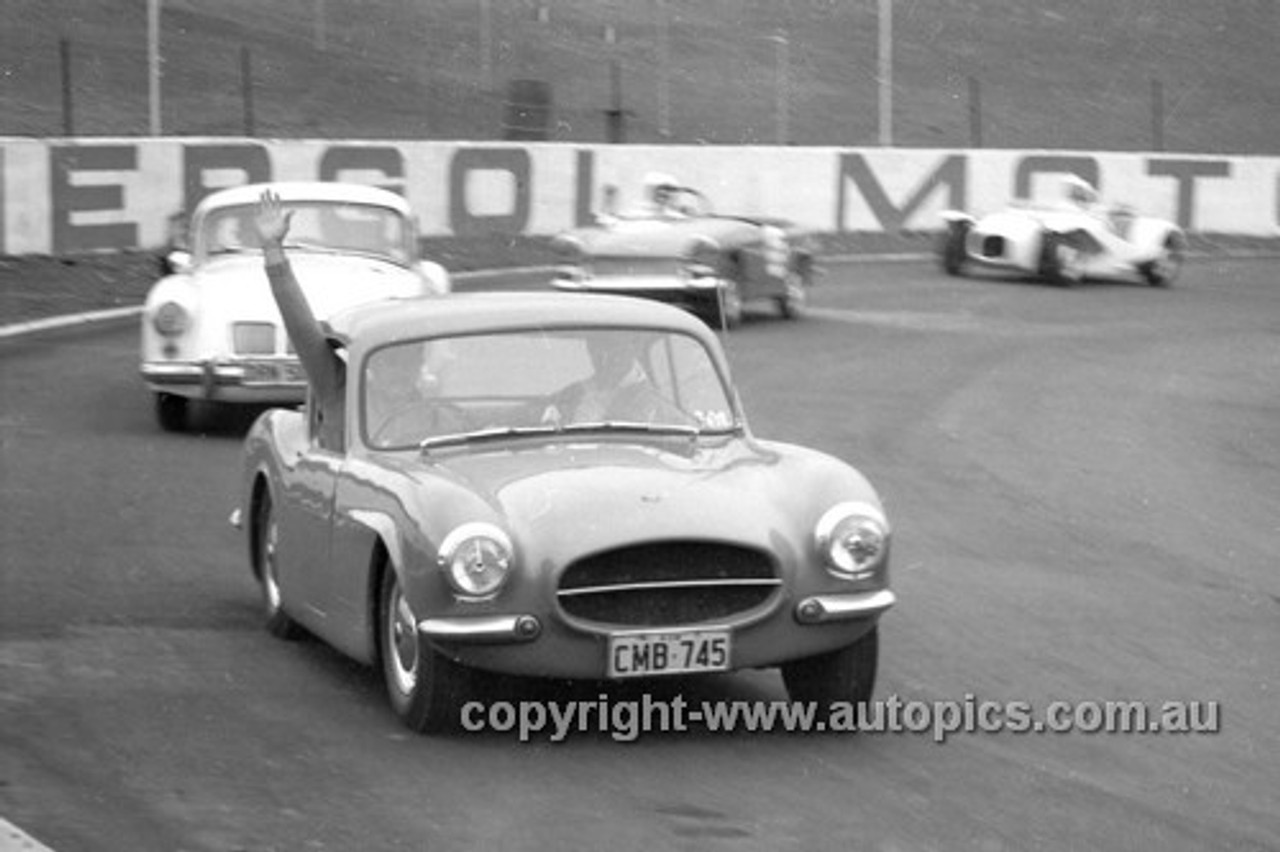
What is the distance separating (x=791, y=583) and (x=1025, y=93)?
4132cm

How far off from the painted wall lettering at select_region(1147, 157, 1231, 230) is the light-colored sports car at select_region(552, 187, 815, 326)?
1184 cm

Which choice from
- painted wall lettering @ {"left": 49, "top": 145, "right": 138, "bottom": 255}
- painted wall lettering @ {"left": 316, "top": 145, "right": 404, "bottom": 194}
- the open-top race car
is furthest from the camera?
the open-top race car

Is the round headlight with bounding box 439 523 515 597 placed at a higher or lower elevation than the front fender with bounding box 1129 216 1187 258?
lower

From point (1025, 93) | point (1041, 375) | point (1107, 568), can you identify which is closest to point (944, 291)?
point (1041, 375)

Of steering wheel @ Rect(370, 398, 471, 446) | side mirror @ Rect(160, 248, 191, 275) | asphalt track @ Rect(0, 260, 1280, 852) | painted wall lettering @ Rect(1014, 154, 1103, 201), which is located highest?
painted wall lettering @ Rect(1014, 154, 1103, 201)

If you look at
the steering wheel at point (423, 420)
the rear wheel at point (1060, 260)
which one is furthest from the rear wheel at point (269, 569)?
the rear wheel at point (1060, 260)

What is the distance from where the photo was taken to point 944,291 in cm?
2555

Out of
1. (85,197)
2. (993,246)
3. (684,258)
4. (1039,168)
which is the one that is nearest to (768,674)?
(684,258)

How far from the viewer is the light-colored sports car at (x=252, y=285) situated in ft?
47.5

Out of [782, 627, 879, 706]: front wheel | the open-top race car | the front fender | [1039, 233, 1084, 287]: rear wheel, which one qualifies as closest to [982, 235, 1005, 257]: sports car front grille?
the open-top race car

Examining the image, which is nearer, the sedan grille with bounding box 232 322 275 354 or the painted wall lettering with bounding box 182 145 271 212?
the sedan grille with bounding box 232 322 275 354

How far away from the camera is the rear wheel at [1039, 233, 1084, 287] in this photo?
1038 inches

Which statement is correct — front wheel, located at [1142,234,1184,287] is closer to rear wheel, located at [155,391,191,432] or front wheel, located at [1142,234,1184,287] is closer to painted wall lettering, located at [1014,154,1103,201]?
painted wall lettering, located at [1014,154,1103,201]

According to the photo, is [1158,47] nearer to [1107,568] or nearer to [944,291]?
[944,291]
